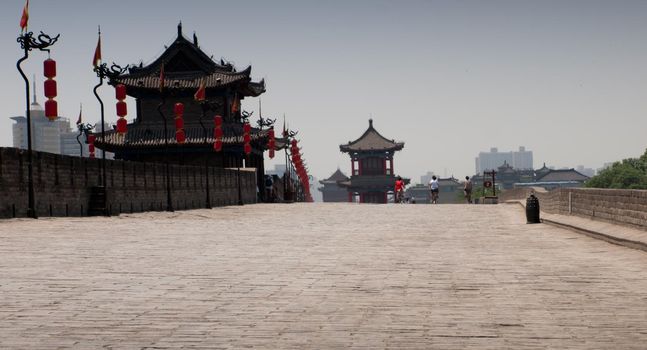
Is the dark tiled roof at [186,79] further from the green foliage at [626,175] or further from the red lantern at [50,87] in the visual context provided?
the green foliage at [626,175]

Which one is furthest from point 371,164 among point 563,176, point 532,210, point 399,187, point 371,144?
point 563,176

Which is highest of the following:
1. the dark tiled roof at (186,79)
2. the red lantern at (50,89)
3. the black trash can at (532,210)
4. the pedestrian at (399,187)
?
the dark tiled roof at (186,79)

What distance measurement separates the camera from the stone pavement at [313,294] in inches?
231

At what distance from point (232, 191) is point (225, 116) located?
40.6 feet

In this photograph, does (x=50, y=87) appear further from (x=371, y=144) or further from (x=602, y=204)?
(x=371, y=144)

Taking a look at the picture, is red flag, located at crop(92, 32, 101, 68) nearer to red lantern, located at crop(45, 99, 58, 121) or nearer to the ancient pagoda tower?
red lantern, located at crop(45, 99, 58, 121)

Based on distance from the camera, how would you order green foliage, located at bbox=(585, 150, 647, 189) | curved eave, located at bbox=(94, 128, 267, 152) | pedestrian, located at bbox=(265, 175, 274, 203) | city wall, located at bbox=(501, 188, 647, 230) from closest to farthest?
city wall, located at bbox=(501, 188, 647, 230) → curved eave, located at bbox=(94, 128, 267, 152) → pedestrian, located at bbox=(265, 175, 274, 203) → green foliage, located at bbox=(585, 150, 647, 189)

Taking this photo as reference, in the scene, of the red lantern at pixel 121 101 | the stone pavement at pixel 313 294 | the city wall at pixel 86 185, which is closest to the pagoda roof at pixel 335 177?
the city wall at pixel 86 185

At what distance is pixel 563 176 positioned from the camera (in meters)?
154

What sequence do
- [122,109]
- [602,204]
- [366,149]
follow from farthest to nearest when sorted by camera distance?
1. [366,149]
2. [122,109]
3. [602,204]

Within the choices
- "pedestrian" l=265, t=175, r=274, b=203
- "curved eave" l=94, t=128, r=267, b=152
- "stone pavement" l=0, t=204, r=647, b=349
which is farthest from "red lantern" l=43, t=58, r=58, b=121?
"pedestrian" l=265, t=175, r=274, b=203

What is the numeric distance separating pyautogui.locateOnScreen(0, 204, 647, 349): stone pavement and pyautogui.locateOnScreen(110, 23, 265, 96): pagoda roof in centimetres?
3750

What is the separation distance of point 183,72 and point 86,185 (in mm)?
30286

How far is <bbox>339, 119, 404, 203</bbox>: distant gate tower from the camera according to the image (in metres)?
85.6
